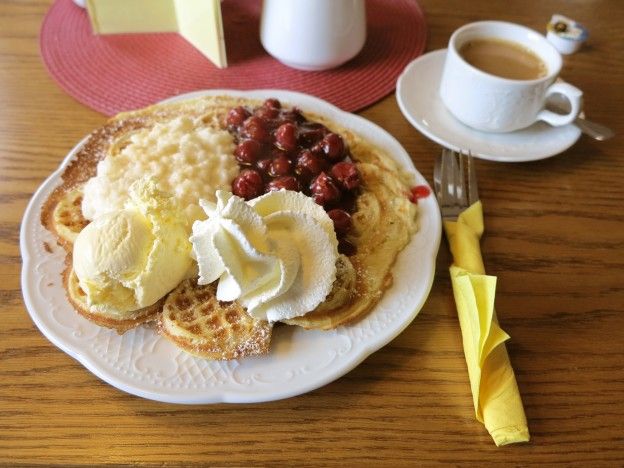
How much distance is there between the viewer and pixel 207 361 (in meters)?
0.92

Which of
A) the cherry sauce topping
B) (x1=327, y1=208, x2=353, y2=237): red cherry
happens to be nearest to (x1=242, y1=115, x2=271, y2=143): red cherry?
the cherry sauce topping

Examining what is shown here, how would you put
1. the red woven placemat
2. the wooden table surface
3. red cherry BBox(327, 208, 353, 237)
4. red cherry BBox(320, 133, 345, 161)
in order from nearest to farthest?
the wooden table surface → red cherry BBox(327, 208, 353, 237) → red cherry BBox(320, 133, 345, 161) → the red woven placemat

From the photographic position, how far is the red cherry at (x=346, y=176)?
1.11 m

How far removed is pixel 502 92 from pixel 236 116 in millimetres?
575

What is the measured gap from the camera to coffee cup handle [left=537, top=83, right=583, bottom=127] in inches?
48.4

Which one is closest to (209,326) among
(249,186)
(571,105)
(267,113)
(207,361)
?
(207,361)

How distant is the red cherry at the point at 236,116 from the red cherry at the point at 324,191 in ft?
0.82

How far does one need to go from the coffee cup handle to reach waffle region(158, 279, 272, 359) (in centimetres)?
81

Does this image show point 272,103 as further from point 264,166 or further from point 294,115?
point 264,166

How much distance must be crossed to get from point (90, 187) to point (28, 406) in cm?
40

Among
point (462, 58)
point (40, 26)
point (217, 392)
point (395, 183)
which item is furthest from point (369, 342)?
point (40, 26)

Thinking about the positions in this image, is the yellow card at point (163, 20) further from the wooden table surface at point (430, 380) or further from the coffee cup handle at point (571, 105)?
the coffee cup handle at point (571, 105)

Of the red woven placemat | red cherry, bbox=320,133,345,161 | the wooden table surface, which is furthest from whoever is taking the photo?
the red woven placemat

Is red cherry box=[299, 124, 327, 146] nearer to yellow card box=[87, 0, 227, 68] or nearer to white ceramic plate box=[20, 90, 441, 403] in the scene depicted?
white ceramic plate box=[20, 90, 441, 403]
